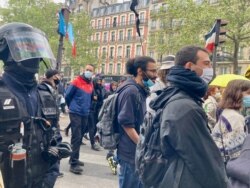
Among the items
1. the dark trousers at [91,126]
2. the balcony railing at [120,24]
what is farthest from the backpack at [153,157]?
the balcony railing at [120,24]

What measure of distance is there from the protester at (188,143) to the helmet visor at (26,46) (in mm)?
921

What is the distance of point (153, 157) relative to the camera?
2416mm

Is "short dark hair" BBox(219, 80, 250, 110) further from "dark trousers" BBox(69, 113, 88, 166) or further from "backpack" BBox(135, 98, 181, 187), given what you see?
"dark trousers" BBox(69, 113, 88, 166)

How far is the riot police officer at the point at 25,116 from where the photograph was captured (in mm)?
2174

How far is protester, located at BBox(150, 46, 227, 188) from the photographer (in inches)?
87.0

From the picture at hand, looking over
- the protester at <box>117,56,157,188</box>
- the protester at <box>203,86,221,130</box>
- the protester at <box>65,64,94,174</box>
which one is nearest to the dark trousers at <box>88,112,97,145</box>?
the protester at <box>65,64,94,174</box>

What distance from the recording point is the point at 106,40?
72.9 meters

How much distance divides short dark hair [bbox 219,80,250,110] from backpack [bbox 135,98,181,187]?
1324mm

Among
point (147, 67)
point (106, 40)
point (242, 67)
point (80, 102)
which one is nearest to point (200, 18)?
point (80, 102)

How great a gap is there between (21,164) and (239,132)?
80.1 inches

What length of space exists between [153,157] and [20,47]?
112cm

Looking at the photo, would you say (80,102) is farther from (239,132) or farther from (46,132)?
(46,132)

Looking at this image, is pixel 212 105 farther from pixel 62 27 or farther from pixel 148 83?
pixel 62 27

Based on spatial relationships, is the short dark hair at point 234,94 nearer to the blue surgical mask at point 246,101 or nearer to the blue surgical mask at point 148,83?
the blue surgical mask at point 246,101
